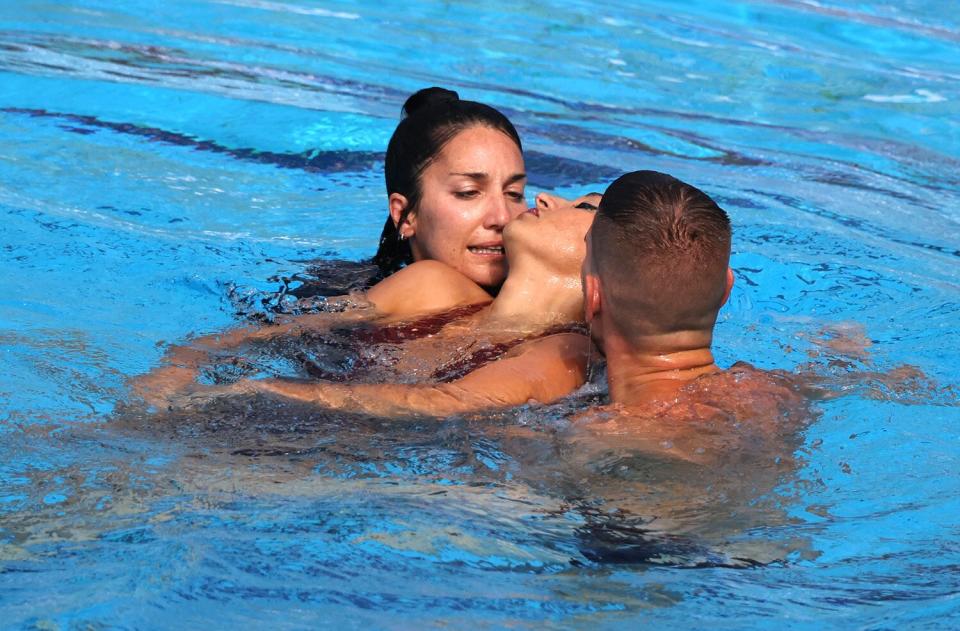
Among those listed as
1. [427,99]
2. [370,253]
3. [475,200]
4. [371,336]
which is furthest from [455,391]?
[370,253]

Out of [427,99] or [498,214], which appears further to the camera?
[427,99]

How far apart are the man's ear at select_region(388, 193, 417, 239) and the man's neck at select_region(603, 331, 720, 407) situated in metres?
1.65

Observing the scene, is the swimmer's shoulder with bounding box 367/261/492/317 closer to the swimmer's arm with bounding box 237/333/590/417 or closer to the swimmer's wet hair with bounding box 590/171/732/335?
the swimmer's arm with bounding box 237/333/590/417

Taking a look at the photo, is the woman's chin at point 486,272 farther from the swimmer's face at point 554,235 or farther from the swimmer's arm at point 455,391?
the swimmer's arm at point 455,391

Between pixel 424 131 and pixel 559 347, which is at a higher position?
pixel 424 131

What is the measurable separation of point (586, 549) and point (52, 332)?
2.64 m

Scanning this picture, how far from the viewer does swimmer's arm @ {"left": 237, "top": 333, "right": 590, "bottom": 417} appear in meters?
3.62

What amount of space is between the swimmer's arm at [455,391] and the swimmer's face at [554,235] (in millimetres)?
445

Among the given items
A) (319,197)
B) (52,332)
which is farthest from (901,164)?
(52,332)

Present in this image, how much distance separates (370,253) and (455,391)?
290cm

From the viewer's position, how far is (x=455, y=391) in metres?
3.65

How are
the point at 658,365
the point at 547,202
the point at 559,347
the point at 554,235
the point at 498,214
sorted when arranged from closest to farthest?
the point at 658,365, the point at 559,347, the point at 554,235, the point at 547,202, the point at 498,214

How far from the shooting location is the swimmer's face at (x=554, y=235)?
165 inches

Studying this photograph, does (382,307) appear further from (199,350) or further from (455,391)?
(455,391)
